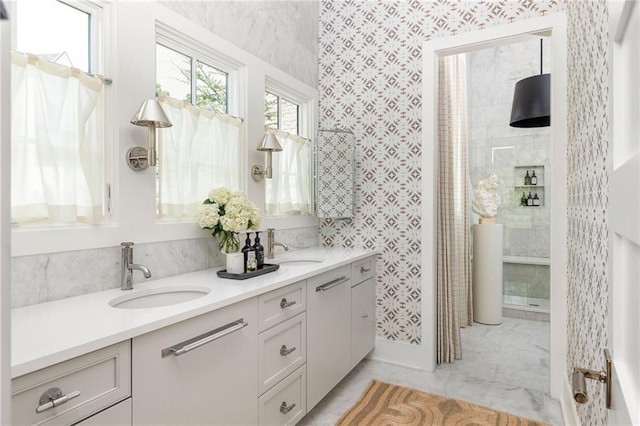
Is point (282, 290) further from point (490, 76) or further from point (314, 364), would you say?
point (490, 76)

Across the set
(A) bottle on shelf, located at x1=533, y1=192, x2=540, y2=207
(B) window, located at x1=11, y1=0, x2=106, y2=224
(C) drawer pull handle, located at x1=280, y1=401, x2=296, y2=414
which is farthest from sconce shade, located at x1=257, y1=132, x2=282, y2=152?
(A) bottle on shelf, located at x1=533, y1=192, x2=540, y2=207

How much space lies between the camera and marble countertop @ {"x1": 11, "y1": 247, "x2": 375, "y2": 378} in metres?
0.93

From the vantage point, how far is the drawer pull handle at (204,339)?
1.25m

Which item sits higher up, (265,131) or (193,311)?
(265,131)

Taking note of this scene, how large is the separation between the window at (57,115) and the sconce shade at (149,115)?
17cm

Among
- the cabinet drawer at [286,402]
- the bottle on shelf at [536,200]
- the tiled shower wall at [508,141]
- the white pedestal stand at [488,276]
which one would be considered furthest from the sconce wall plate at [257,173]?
the bottle on shelf at [536,200]

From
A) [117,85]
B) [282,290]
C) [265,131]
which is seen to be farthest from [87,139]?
[265,131]

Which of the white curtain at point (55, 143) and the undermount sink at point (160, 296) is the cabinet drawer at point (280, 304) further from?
the white curtain at point (55, 143)

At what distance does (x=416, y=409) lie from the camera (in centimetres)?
229

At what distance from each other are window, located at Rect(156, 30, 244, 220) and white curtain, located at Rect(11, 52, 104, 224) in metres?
0.34

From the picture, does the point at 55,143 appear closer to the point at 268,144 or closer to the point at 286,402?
the point at 268,144

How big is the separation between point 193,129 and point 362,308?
1.70 metres

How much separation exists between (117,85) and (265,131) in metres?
1.12

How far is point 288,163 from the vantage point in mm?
2986
